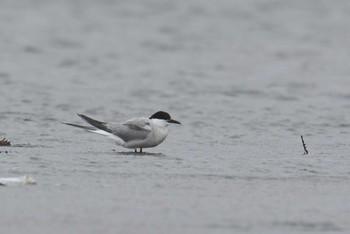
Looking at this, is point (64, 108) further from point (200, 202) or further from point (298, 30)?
point (298, 30)

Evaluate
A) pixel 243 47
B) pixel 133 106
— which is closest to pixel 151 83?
pixel 133 106

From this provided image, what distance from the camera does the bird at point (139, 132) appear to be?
40.7 feet

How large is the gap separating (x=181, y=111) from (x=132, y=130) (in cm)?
466

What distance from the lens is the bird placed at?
488 inches

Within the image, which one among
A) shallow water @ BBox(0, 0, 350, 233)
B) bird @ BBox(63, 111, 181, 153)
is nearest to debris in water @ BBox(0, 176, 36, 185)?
shallow water @ BBox(0, 0, 350, 233)

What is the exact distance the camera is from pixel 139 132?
12.5m

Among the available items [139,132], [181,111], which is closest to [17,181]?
[139,132]

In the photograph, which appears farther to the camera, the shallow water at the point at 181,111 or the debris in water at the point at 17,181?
the debris in water at the point at 17,181

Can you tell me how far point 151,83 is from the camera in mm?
20516

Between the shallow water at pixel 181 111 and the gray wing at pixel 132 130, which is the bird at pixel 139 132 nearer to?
the gray wing at pixel 132 130

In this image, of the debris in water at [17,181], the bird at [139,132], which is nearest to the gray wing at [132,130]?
the bird at [139,132]

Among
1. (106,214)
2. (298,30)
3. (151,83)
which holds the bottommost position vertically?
(106,214)

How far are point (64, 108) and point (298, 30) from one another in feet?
46.3

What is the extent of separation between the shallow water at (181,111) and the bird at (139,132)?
0.45 ft
